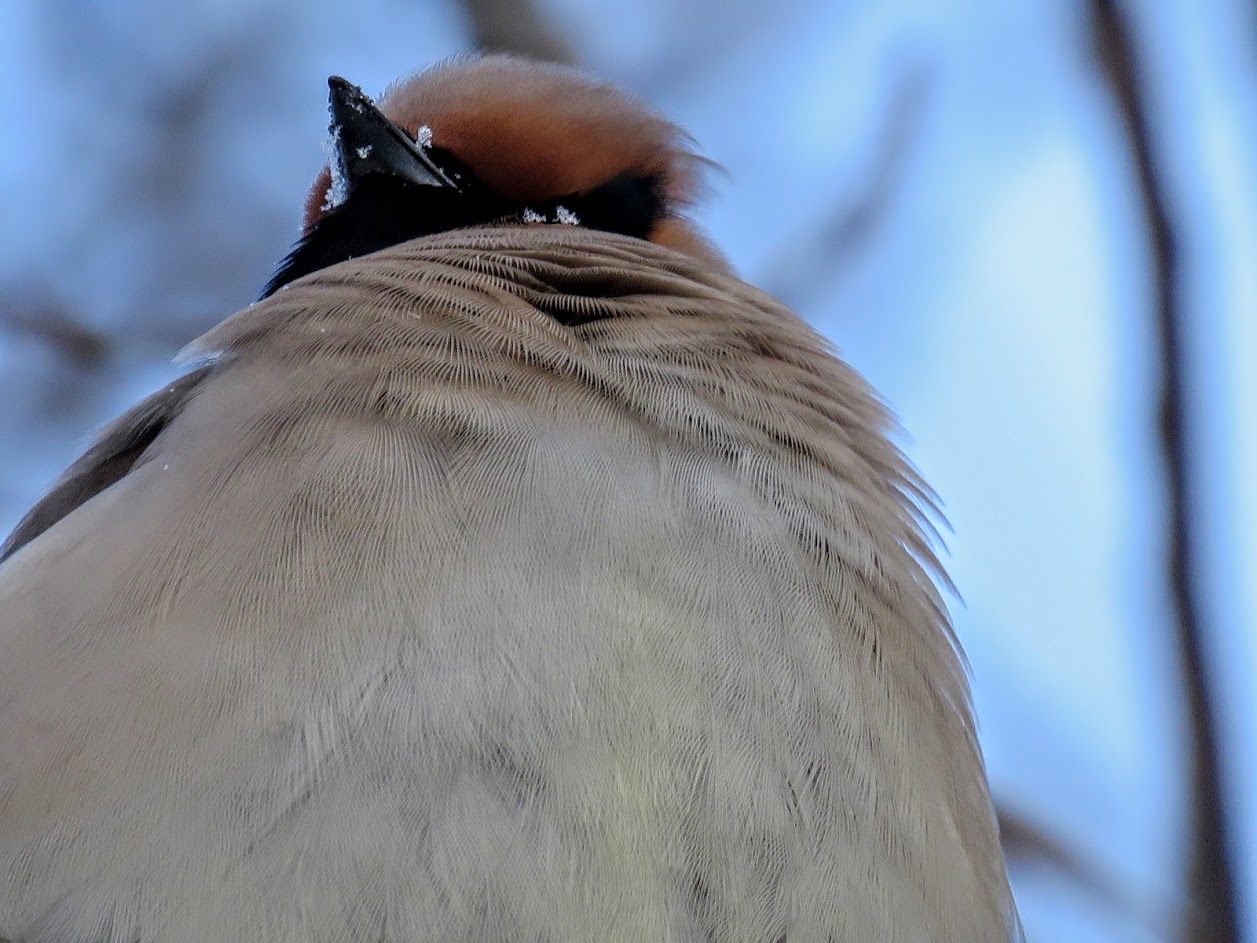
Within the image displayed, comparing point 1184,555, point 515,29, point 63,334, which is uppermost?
point 515,29

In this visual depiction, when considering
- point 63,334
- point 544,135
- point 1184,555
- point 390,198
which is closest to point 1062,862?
point 1184,555

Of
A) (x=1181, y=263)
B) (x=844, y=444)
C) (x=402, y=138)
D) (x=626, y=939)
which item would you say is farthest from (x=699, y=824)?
(x=1181, y=263)

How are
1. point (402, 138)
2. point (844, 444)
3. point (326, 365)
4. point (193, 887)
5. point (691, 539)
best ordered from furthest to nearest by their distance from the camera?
1. point (402, 138)
2. point (844, 444)
3. point (326, 365)
4. point (691, 539)
5. point (193, 887)

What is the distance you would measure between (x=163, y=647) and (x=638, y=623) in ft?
1.60

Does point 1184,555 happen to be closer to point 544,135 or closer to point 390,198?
point 544,135

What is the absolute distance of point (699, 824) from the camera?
1522mm

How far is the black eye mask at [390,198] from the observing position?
96.0 inches

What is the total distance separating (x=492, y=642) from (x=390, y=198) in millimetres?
1157

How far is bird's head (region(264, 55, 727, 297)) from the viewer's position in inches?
98.2

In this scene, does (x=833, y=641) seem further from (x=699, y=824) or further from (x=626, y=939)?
(x=626, y=939)

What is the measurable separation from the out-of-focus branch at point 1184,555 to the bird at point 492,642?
1167 millimetres

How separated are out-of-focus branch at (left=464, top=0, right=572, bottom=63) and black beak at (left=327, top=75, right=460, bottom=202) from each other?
1.39 m

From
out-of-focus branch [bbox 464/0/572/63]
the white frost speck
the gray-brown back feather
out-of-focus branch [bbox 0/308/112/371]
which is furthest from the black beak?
→ out-of-focus branch [bbox 0/308/112/371]

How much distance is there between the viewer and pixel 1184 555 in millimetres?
3156
